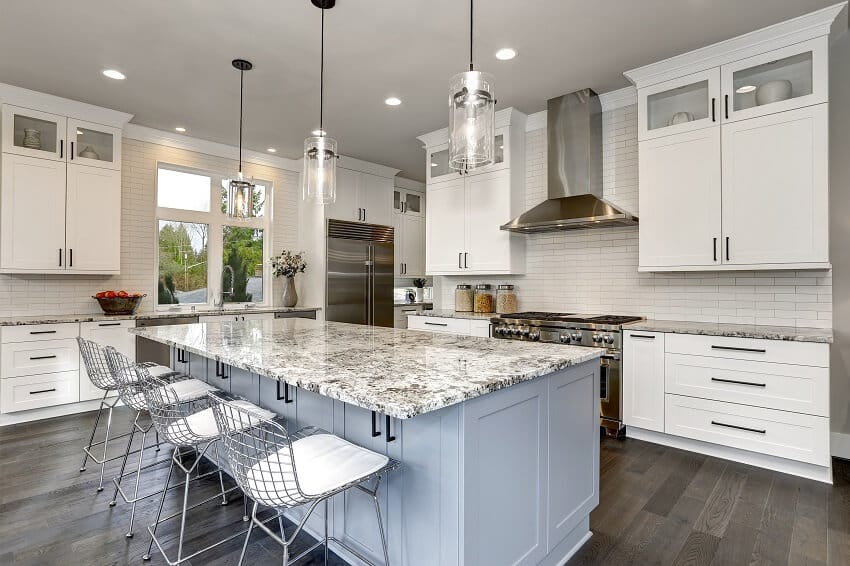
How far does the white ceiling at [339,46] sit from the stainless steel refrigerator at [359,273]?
186cm

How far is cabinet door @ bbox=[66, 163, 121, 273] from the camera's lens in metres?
4.10

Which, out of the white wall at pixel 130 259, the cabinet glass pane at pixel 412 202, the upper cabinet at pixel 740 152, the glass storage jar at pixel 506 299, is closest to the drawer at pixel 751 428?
the upper cabinet at pixel 740 152

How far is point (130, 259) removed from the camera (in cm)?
477

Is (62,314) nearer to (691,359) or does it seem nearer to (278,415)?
(278,415)

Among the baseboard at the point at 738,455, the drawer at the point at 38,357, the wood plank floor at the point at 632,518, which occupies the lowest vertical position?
the wood plank floor at the point at 632,518

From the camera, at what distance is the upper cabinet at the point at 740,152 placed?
2.79 metres

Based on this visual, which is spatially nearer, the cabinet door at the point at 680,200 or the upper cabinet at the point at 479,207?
the cabinet door at the point at 680,200

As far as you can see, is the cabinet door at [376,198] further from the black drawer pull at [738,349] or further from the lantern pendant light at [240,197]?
the black drawer pull at [738,349]

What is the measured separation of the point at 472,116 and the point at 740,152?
2246 millimetres

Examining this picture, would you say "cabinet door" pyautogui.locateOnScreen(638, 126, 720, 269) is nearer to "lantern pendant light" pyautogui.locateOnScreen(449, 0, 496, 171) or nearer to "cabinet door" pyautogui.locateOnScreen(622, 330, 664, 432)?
"cabinet door" pyautogui.locateOnScreen(622, 330, 664, 432)

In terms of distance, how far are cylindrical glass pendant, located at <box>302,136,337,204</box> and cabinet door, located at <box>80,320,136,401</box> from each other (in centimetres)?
257

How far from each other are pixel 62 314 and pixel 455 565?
466 cm

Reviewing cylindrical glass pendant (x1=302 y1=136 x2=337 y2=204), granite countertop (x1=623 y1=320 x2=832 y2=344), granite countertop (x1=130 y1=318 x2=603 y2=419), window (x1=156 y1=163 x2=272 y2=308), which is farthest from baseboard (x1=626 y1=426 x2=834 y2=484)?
window (x1=156 y1=163 x2=272 y2=308)

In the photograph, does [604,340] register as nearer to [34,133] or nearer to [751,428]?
[751,428]
